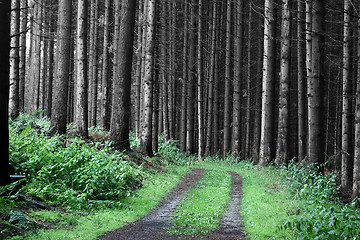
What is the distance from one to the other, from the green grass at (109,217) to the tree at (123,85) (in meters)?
3.27

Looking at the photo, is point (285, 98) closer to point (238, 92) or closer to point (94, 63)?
point (238, 92)

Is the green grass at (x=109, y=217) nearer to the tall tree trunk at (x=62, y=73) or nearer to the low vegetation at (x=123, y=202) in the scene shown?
the low vegetation at (x=123, y=202)

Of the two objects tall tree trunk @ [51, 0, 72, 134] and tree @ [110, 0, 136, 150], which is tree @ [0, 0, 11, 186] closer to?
tall tree trunk @ [51, 0, 72, 134]

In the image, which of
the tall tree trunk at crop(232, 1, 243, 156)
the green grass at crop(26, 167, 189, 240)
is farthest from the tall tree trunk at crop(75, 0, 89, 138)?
the tall tree trunk at crop(232, 1, 243, 156)

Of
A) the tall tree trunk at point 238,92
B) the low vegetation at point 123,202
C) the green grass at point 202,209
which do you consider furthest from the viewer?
the tall tree trunk at point 238,92

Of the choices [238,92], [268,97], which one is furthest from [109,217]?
[238,92]

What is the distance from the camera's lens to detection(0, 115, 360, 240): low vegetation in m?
6.22

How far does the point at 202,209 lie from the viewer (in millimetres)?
9273

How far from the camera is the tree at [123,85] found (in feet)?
49.2

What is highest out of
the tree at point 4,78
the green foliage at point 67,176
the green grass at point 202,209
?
the tree at point 4,78

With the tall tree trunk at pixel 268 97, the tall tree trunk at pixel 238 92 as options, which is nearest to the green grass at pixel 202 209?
the tall tree trunk at pixel 268 97

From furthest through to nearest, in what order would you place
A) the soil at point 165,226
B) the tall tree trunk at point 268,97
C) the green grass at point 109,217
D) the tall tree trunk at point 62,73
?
the tall tree trunk at point 268,97
the tall tree trunk at point 62,73
the soil at point 165,226
the green grass at point 109,217

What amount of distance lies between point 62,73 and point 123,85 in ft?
7.85

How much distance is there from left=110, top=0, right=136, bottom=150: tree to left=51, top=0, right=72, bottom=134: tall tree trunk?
1.94 metres
